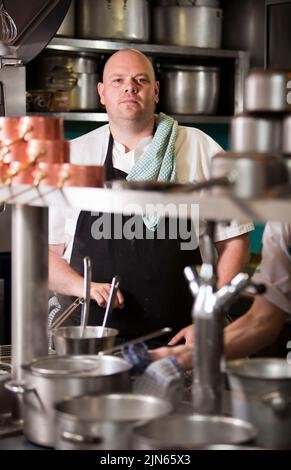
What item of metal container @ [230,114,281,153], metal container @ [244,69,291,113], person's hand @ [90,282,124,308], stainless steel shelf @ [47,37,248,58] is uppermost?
stainless steel shelf @ [47,37,248,58]

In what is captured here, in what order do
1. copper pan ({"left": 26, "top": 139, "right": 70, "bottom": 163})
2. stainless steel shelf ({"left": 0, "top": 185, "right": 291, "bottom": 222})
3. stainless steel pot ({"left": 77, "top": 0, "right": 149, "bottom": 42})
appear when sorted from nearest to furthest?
stainless steel shelf ({"left": 0, "top": 185, "right": 291, "bottom": 222}), copper pan ({"left": 26, "top": 139, "right": 70, "bottom": 163}), stainless steel pot ({"left": 77, "top": 0, "right": 149, "bottom": 42})

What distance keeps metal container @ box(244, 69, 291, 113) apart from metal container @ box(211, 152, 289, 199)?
0.08 meters

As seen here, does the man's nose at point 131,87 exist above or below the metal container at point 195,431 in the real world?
above

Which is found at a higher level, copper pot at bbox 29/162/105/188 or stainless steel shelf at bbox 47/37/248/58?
stainless steel shelf at bbox 47/37/248/58

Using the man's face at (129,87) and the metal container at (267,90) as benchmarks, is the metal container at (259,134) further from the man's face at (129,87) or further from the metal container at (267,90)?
the man's face at (129,87)

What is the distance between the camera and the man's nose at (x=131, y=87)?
3.46m

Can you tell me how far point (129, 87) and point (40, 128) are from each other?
1.50 m

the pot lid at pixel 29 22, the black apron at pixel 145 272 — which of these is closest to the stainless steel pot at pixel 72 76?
the pot lid at pixel 29 22

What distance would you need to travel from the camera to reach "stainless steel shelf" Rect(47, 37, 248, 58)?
436 cm

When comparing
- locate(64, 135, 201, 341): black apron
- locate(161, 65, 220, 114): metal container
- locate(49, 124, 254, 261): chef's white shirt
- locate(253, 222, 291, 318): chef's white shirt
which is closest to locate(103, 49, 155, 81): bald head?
locate(49, 124, 254, 261): chef's white shirt

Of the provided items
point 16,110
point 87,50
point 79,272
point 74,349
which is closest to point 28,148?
point 74,349

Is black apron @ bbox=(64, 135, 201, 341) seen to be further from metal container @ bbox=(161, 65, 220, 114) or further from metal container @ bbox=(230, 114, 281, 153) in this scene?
metal container @ bbox=(230, 114, 281, 153)

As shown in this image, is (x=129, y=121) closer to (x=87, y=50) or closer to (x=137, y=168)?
(x=137, y=168)

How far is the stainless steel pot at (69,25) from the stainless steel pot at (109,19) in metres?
0.04
